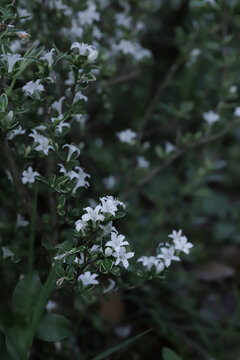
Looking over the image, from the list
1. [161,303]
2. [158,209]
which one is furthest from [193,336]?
[158,209]

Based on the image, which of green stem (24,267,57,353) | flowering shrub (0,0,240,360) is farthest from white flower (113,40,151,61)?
green stem (24,267,57,353)

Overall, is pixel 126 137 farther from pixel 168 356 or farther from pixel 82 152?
pixel 168 356

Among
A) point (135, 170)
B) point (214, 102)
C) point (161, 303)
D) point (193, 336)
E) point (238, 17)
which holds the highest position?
point (214, 102)

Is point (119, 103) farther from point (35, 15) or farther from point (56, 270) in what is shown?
point (56, 270)

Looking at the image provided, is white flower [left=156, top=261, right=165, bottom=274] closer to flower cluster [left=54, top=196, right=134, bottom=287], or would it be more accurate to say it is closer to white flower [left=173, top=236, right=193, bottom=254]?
white flower [left=173, top=236, right=193, bottom=254]

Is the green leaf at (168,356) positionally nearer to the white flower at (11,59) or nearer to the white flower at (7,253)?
the white flower at (7,253)

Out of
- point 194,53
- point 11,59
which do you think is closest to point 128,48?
point 194,53

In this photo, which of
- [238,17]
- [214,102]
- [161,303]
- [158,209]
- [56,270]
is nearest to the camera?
[56,270]

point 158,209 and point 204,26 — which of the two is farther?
point 158,209
